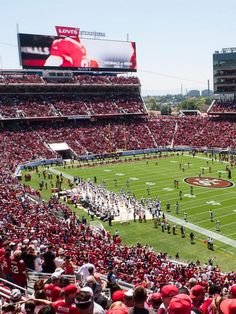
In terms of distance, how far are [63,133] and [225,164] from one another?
75.0 ft

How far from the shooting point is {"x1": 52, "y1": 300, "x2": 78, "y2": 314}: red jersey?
4949 millimetres

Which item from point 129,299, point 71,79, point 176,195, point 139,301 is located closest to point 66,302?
point 129,299

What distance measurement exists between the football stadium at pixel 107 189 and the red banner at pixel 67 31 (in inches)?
6.2

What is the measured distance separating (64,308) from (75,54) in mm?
64964

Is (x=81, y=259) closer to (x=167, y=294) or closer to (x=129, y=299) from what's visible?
(x=129, y=299)

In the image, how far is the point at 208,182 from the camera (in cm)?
3653

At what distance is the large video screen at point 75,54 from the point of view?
6372cm

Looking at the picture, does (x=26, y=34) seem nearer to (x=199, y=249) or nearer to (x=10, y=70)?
(x=10, y=70)

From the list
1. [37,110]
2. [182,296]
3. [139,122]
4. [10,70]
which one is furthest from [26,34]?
[182,296]

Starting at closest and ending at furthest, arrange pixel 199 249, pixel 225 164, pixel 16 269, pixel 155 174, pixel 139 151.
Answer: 1. pixel 16 269
2. pixel 199 249
3. pixel 155 174
4. pixel 225 164
5. pixel 139 151

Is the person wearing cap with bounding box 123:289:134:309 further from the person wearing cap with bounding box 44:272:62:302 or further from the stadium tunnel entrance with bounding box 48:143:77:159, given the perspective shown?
the stadium tunnel entrance with bounding box 48:143:77:159

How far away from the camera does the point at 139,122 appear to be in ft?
218

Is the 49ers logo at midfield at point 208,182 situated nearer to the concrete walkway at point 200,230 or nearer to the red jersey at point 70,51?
the concrete walkway at point 200,230

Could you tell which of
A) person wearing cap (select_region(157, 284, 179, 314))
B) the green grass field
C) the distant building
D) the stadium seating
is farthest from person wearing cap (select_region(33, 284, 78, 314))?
the distant building
